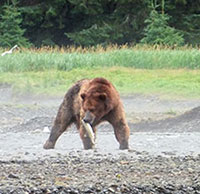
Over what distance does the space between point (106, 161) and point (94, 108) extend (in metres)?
1.35

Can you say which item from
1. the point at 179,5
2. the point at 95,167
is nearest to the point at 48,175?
the point at 95,167

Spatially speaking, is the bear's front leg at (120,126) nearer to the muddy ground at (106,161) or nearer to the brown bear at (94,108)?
the brown bear at (94,108)

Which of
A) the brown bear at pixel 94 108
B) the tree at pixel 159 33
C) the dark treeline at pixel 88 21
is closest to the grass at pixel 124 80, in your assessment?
the tree at pixel 159 33

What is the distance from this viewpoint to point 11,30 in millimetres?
33062

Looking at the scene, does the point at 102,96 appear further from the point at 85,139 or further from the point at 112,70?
the point at 112,70

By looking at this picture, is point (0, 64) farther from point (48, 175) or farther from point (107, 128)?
point (48, 175)

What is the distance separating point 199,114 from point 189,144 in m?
Result: 3.87

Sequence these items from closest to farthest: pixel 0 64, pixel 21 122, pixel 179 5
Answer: pixel 21 122 → pixel 0 64 → pixel 179 5

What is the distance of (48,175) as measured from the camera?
8.00 metres

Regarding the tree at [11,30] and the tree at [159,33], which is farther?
the tree at [11,30]

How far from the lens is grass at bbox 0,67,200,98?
20047 mm

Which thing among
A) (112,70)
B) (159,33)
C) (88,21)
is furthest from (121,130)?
(88,21)

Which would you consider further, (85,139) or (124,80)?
(124,80)

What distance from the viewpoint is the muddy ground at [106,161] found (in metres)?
7.52
